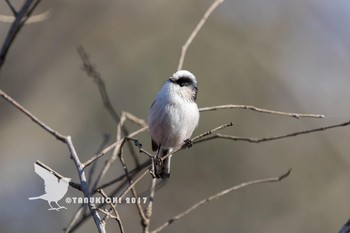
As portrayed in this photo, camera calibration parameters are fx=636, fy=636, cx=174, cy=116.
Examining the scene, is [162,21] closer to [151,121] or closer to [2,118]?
[2,118]

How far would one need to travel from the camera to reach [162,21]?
6438 mm

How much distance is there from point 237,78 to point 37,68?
1.86 m

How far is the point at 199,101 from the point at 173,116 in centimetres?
427

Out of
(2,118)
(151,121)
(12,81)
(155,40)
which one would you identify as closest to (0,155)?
(2,118)

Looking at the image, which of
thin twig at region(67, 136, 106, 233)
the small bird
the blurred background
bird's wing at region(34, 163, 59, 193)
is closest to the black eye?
the small bird

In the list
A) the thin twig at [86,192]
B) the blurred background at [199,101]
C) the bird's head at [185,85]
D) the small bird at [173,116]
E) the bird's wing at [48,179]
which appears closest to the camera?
the thin twig at [86,192]

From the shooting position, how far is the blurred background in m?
5.25

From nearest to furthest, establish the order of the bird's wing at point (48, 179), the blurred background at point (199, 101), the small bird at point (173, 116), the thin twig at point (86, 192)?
the thin twig at point (86, 192), the bird's wing at point (48, 179), the small bird at point (173, 116), the blurred background at point (199, 101)

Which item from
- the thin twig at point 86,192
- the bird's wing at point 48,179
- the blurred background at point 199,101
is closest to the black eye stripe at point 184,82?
the bird's wing at point 48,179

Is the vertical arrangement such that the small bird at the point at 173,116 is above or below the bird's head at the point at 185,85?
below

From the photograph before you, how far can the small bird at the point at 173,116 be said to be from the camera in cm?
188

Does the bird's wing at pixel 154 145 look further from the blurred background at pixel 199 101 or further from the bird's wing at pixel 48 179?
the blurred background at pixel 199 101

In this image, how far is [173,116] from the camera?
1921 millimetres

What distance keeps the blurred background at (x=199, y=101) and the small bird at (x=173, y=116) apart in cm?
288
